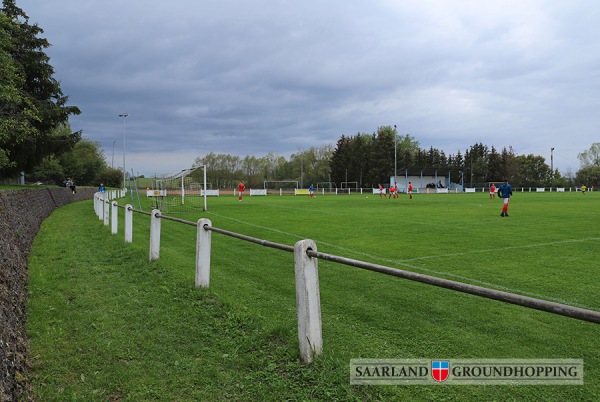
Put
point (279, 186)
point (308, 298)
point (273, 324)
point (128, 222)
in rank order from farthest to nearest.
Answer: point (279, 186)
point (128, 222)
point (273, 324)
point (308, 298)

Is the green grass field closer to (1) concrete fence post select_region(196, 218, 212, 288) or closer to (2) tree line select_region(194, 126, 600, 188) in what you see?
(1) concrete fence post select_region(196, 218, 212, 288)

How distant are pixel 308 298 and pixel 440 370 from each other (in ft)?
4.41

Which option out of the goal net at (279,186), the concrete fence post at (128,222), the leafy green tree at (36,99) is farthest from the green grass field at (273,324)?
the goal net at (279,186)

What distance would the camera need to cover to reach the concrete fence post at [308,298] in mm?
3992

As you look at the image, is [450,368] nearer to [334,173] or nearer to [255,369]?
[255,369]

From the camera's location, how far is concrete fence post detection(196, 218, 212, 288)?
6.57 meters

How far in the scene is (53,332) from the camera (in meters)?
4.98

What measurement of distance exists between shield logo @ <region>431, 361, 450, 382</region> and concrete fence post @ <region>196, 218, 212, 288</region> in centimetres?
384

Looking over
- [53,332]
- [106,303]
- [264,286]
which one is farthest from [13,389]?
[264,286]

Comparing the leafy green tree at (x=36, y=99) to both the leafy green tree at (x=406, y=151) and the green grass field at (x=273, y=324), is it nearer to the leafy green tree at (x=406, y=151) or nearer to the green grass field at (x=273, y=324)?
the green grass field at (x=273, y=324)

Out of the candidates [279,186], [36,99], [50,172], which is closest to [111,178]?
[50,172]

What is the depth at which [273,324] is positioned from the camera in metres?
5.02

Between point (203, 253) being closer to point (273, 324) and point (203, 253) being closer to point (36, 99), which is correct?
point (273, 324)

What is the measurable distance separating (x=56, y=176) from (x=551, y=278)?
231ft
